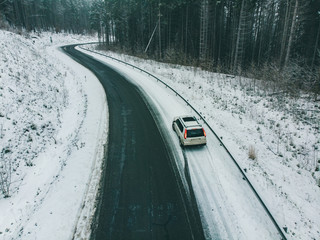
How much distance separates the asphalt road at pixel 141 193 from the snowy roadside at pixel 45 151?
600 mm

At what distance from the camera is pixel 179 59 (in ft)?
99.2

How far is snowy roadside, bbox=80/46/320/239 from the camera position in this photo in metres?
7.47

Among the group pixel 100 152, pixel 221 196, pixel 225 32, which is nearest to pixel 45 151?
pixel 100 152

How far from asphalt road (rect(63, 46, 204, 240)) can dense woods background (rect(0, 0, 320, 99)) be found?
13.0 m

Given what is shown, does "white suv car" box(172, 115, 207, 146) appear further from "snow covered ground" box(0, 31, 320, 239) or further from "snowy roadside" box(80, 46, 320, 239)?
"snowy roadside" box(80, 46, 320, 239)

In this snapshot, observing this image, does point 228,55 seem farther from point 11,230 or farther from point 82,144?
point 11,230

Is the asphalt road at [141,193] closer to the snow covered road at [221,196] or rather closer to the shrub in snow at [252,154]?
the snow covered road at [221,196]

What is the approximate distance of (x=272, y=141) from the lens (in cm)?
1136

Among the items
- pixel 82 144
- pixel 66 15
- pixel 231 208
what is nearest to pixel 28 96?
pixel 82 144

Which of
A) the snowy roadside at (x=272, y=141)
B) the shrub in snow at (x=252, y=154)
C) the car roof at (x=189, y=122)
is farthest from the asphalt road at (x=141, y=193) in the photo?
the shrub in snow at (x=252, y=154)

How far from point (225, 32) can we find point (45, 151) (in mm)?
43428

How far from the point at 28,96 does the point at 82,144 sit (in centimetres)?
588

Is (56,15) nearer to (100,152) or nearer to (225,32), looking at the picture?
(225,32)

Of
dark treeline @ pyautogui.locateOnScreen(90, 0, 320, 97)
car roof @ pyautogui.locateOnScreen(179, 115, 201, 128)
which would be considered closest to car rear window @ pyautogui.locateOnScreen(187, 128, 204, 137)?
car roof @ pyautogui.locateOnScreen(179, 115, 201, 128)
